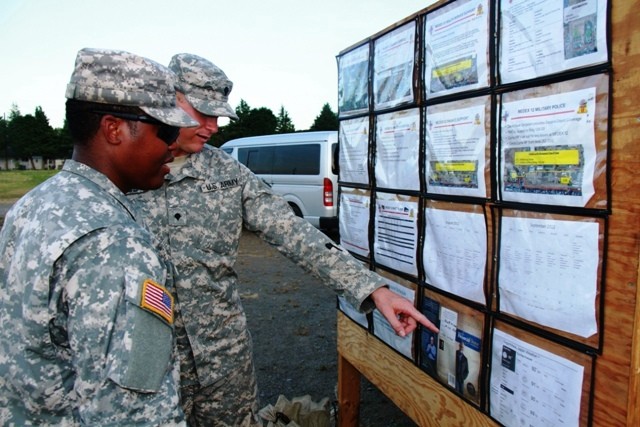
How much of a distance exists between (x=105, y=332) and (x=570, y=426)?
1.29 meters

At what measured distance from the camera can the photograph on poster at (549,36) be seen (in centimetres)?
126

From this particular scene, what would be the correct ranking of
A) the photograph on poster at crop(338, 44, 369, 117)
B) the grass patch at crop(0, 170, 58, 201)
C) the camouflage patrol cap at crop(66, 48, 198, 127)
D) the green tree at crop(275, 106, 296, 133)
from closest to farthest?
the camouflage patrol cap at crop(66, 48, 198, 127) → the photograph on poster at crop(338, 44, 369, 117) → the grass patch at crop(0, 170, 58, 201) → the green tree at crop(275, 106, 296, 133)

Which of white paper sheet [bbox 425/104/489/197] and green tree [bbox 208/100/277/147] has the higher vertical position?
green tree [bbox 208/100/277/147]

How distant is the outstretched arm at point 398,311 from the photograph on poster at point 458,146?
44 centimetres

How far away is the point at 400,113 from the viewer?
6.73 ft

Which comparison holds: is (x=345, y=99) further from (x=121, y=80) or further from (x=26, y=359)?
(x=26, y=359)

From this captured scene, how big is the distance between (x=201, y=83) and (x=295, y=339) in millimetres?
3009

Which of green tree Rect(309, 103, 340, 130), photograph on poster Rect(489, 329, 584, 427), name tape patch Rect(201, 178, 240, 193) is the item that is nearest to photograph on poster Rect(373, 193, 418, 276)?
photograph on poster Rect(489, 329, 584, 427)

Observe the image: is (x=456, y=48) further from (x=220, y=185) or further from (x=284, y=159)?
(x=284, y=159)

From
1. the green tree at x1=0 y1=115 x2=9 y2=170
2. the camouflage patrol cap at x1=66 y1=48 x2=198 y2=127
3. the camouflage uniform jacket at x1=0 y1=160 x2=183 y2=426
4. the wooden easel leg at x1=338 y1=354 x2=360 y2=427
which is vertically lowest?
the wooden easel leg at x1=338 y1=354 x2=360 y2=427

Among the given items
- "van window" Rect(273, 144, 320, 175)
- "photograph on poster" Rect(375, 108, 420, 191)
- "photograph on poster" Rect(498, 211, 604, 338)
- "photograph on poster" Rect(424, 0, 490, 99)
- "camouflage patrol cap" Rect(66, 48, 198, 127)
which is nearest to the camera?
"camouflage patrol cap" Rect(66, 48, 198, 127)

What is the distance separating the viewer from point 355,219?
8.16 feet

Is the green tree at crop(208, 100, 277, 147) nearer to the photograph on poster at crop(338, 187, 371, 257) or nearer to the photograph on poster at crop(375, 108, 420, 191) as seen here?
the photograph on poster at crop(338, 187, 371, 257)

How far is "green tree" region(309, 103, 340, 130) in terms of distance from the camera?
47369mm
